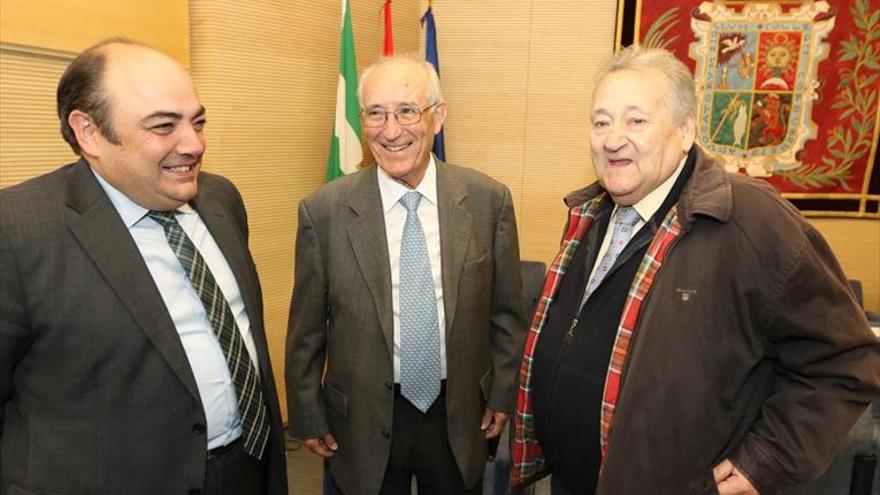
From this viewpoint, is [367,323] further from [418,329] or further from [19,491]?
[19,491]

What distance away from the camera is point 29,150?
6.73 feet

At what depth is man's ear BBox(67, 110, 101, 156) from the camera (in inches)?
50.1

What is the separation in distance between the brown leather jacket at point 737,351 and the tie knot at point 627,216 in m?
0.19

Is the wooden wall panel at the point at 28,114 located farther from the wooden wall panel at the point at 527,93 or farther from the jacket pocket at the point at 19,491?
the wooden wall panel at the point at 527,93

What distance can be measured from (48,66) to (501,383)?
73.1 inches

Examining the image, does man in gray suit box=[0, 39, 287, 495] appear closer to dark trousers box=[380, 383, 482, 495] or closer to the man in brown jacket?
dark trousers box=[380, 383, 482, 495]

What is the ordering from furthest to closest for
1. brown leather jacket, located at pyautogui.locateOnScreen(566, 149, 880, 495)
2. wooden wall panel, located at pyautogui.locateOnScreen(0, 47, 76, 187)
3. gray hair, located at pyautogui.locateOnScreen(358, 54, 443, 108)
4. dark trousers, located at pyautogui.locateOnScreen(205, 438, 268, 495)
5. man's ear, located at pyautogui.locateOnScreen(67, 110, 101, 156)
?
1. wooden wall panel, located at pyautogui.locateOnScreen(0, 47, 76, 187)
2. gray hair, located at pyautogui.locateOnScreen(358, 54, 443, 108)
3. dark trousers, located at pyautogui.locateOnScreen(205, 438, 268, 495)
4. man's ear, located at pyautogui.locateOnScreen(67, 110, 101, 156)
5. brown leather jacket, located at pyautogui.locateOnScreen(566, 149, 880, 495)

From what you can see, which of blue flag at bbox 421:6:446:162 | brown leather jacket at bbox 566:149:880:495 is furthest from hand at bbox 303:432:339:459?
blue flag at bbox 421:6:446:162

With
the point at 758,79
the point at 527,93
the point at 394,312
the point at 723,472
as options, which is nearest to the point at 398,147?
the point at 394,312

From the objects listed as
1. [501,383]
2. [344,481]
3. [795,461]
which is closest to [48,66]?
[344,481]

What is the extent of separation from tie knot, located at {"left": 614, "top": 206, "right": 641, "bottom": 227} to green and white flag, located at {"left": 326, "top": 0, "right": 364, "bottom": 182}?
2143 mm

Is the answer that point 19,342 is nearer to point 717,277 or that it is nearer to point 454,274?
point 454,274

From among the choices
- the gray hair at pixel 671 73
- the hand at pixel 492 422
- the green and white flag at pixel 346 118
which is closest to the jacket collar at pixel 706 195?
the gray hair at pixel 671 73

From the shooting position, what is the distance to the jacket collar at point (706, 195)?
118 centimetres
